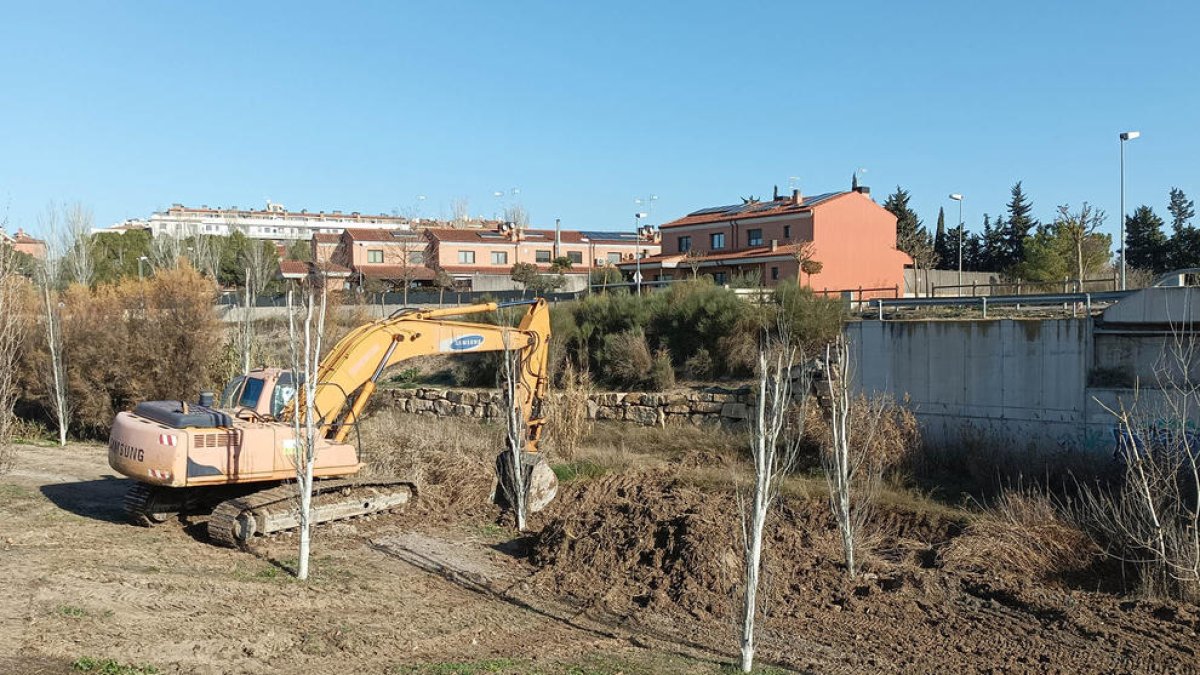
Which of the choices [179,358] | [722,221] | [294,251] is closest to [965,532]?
[179,358]

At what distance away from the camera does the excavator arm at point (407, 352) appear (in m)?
15.1

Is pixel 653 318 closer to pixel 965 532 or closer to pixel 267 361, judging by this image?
pixel 267 361

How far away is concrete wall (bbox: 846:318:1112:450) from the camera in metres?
21.1

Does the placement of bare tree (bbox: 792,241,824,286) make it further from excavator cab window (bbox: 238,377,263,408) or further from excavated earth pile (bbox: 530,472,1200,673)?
excavator cab window (bbox: 238,377,263,408)

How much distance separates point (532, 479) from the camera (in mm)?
16703

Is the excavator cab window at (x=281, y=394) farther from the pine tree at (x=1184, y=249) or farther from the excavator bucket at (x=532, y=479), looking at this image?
the pine tree at (x=1184, y=249)

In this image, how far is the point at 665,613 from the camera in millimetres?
11555

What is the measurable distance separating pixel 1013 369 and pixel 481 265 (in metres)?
47.2

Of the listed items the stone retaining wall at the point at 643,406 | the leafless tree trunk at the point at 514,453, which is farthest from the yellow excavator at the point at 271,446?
the stone retaining wall at the point at 643,406

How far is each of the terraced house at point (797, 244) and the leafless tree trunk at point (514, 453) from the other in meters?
26.8

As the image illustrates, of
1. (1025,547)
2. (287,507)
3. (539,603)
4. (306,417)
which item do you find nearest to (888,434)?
(1025,547)

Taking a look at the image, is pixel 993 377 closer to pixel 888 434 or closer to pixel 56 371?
pixel 888 434

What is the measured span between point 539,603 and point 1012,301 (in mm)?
16056

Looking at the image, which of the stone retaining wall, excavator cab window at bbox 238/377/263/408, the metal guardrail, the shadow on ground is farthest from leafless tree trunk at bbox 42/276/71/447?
the metal guardrail
